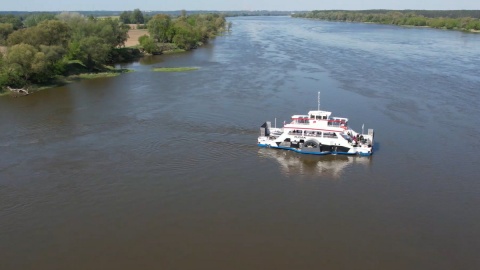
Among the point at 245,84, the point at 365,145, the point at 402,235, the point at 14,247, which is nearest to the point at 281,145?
the point at 365,145

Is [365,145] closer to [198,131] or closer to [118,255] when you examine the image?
[198,131]

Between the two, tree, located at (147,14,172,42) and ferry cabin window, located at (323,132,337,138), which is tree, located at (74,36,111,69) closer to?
tree, located at (147,14,172,42)

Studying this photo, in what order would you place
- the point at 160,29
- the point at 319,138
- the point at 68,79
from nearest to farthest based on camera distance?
the point at 319,138 < the point at 68,79 < the point at 160,29

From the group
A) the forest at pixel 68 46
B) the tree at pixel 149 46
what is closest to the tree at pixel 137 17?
the forest at pixel 68 46

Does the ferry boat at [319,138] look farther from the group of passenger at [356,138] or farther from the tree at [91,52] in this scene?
the tree at [91,52]

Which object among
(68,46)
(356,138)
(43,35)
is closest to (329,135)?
(356,138)

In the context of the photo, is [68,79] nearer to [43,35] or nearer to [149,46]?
[43,35]
